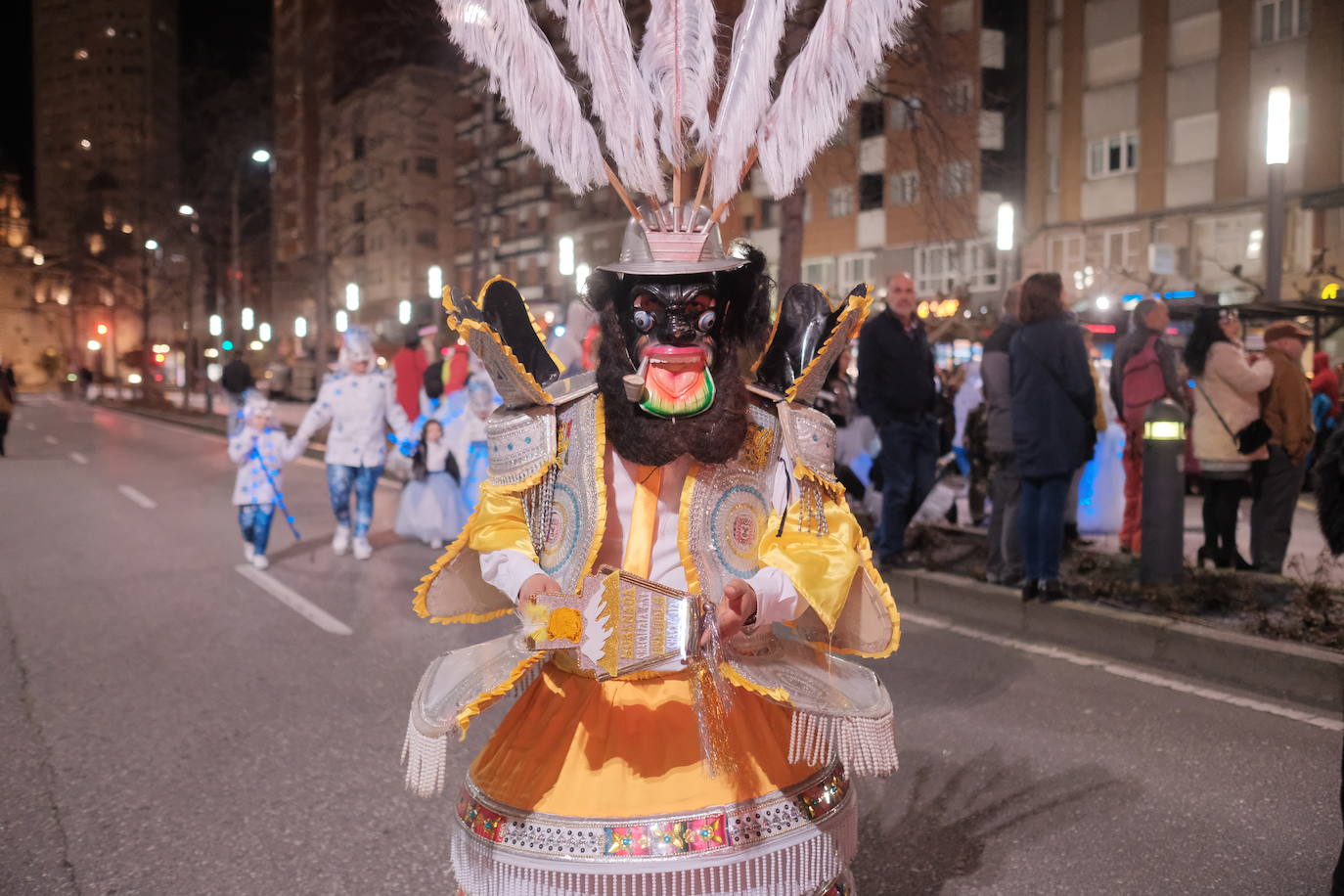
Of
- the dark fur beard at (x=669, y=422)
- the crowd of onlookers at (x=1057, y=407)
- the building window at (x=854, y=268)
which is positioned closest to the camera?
the dark fur beard at (x=669, y=422)

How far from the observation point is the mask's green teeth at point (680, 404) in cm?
226

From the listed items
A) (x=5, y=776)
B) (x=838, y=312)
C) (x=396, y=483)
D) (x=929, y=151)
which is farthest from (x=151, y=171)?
(x=838, y=312)

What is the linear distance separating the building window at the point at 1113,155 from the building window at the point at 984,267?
4.25 m

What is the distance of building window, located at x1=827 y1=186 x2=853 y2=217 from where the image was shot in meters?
39.5

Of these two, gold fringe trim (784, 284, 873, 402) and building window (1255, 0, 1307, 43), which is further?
building window (1255, 0, 1307, 43)

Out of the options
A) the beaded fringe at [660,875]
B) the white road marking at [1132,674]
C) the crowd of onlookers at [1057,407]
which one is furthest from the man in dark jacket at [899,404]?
the beaded fringe at [660,875]

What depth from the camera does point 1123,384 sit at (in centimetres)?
818

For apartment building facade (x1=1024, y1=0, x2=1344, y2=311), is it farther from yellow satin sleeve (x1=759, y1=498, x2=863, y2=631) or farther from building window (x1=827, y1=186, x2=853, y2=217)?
yellow satin sleeve (x1=759, y1=498, x2=863, y2=631)

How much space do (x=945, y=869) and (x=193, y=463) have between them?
56.6ft

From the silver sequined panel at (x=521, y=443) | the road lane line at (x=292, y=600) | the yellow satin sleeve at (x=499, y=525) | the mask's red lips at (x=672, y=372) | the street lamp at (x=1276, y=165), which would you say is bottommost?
the road lane line at (x=292, y=600)

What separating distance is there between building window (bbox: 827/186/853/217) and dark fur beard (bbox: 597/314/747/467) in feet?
126

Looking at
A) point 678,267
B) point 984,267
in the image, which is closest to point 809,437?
point 678,267

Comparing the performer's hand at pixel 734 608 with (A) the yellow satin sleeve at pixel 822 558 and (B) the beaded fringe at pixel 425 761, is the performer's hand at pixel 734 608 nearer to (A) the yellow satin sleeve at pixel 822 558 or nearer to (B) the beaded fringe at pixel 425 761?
(A) the yellow satin sleeve at pixel 822 558

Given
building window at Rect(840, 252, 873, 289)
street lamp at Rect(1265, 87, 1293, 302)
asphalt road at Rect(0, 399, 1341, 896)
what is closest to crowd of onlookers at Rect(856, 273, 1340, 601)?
asphalt road at Rect(0, 399, 1341, 896)
